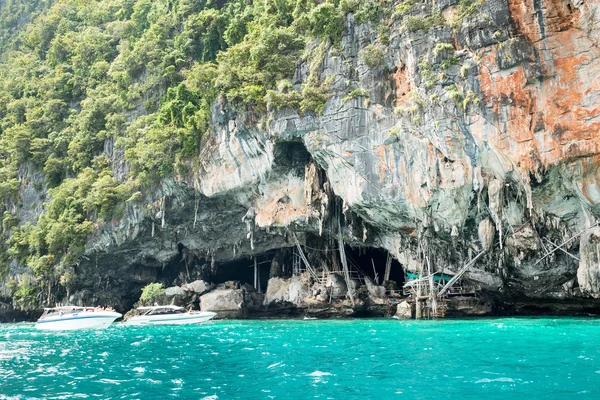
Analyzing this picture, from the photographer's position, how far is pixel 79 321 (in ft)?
98.4

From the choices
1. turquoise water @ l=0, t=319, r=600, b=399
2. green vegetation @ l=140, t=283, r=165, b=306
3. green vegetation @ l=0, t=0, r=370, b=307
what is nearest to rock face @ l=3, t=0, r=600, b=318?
green vegetation @ l=0, t=0, r=370, b=307

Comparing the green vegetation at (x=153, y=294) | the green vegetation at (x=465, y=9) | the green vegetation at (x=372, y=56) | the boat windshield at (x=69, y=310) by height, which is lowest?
the boat windshield at (x=69, y=310)

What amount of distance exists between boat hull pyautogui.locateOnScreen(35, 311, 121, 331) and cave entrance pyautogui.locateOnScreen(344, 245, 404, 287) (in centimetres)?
1453

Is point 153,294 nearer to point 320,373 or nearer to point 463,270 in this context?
point 463,270

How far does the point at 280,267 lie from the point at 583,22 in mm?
22448

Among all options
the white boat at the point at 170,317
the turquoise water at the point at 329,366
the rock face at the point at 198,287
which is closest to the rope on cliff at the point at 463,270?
the turquoise water at the point at 329,366

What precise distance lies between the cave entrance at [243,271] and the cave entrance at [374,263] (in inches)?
267

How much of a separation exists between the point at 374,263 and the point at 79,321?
17893 millimetres

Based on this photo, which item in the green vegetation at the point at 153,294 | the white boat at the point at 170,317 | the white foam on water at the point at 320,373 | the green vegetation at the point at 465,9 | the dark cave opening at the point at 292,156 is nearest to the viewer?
the white foam on water at the point at 320,373

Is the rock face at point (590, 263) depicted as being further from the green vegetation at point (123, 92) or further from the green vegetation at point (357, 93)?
the green vegetation at point (123, 92)

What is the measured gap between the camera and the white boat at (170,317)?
99.6 ft

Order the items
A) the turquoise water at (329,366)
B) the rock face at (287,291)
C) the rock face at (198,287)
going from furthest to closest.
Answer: the rock face at (198,287) → the rock face at (287,291) → the turquoise water at (329,366)

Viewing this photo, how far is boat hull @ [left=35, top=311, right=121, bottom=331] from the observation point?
98.1 feet

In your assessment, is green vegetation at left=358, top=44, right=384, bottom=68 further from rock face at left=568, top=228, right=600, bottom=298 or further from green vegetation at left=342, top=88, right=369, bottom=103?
rock face at left=568, top=228, right=600, bottom=298
